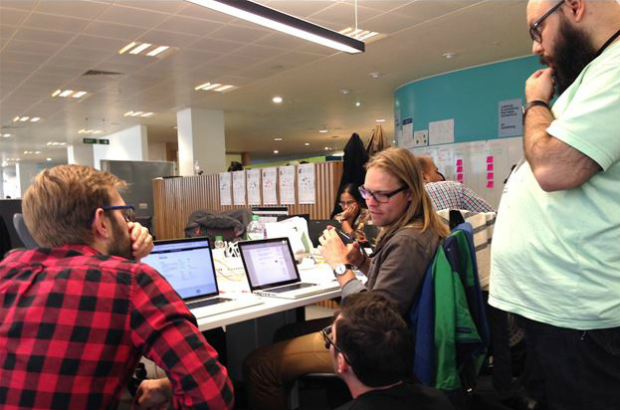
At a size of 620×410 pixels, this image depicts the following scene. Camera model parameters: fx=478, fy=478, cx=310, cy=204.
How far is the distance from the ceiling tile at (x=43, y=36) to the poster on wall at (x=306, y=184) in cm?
299

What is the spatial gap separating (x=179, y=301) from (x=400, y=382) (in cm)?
59

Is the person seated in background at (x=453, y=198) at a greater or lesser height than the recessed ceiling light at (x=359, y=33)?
lesser

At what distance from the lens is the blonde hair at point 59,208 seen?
1114 millimetres

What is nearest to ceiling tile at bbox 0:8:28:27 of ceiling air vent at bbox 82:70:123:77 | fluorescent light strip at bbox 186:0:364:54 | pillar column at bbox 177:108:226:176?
ceiling air vent at bbox 82:70:123:77

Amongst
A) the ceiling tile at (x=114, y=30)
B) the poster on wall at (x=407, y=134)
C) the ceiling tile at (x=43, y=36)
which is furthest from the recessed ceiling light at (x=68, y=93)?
the poster on wall at (x=407, y=134)

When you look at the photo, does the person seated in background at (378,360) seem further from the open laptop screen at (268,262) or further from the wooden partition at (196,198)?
the wooden partition at (196,198)

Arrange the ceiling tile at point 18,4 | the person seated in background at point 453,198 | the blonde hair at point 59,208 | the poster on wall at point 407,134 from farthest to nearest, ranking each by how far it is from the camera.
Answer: the poster on wall at point 407,134
the ceiling tile at point 18,4
the person seated in background at point 453,198
the blonde hair at point 59,208

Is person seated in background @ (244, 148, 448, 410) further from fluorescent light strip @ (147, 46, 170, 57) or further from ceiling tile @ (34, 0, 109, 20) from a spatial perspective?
fluorescent light strip @ (147, 46, 170, 57)

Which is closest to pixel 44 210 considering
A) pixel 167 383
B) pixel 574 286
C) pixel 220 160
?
pixel 167 383

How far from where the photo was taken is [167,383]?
49.4 inches

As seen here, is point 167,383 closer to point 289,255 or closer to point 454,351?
point 454,351

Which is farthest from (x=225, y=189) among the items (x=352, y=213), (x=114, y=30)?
(x=352, y=213)

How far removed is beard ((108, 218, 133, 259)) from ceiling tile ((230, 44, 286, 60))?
5.09 metres

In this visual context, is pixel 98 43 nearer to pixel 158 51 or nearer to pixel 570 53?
pixel 158 51
